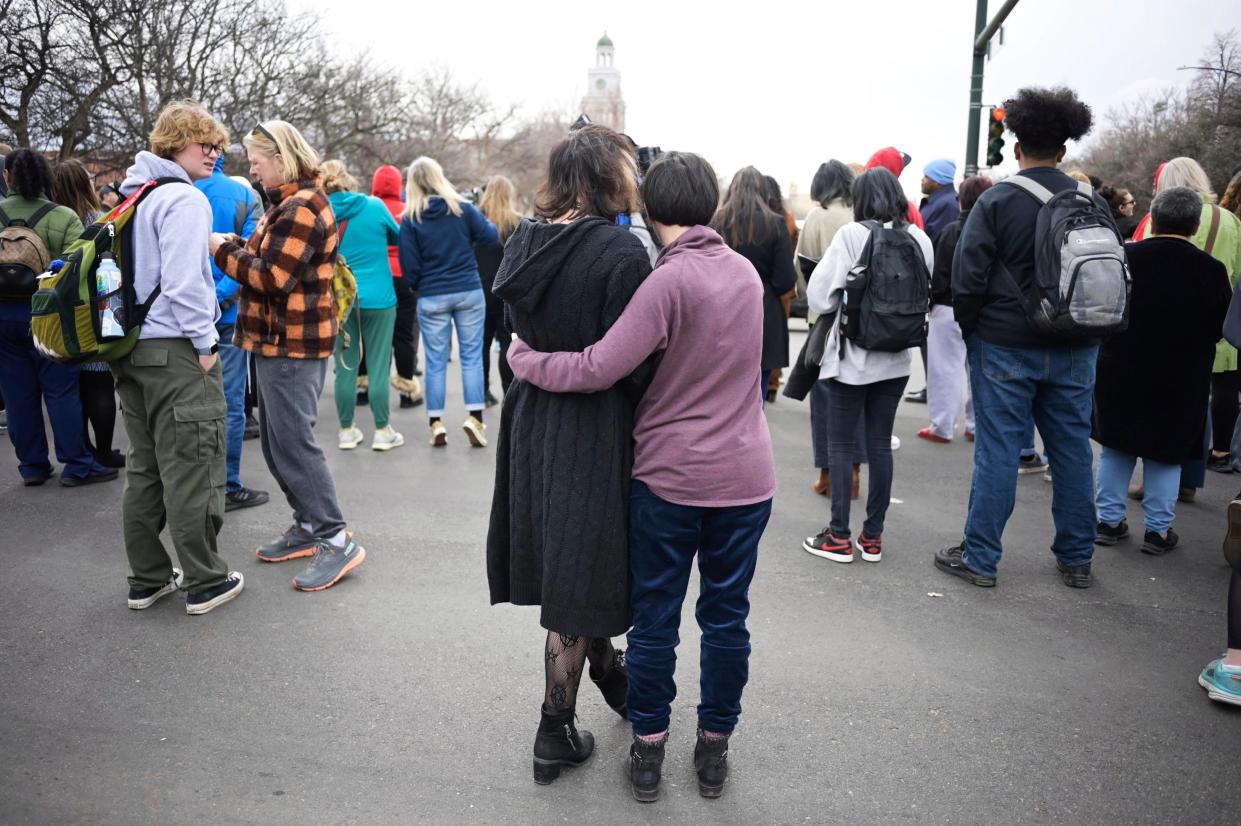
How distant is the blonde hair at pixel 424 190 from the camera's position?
6.82m

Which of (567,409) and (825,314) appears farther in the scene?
(825,314)

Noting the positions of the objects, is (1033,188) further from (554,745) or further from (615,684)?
(554,745)

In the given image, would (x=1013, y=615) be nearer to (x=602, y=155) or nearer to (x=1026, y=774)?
(x=1026, y=774)

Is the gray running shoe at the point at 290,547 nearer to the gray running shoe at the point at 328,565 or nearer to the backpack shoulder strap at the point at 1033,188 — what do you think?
the gray running shoe at the point at 328,565

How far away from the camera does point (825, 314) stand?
5.03m

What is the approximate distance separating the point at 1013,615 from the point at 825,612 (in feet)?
2.84

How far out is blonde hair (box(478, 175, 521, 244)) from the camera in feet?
25.7

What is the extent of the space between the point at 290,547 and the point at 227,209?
207cm

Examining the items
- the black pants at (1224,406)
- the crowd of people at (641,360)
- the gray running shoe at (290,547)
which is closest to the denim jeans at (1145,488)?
the crowd of people at (641,360)

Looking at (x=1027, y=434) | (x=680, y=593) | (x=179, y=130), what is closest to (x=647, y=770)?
(x=680, y=593)

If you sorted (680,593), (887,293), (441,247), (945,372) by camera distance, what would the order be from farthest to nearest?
1. (945,372)
2. (441,247)
3. (887,293)
4. (680,593)

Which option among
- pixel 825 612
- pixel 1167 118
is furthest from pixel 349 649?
pixel 1167 118

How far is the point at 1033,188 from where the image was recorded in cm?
420

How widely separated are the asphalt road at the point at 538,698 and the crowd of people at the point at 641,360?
0.18 m
